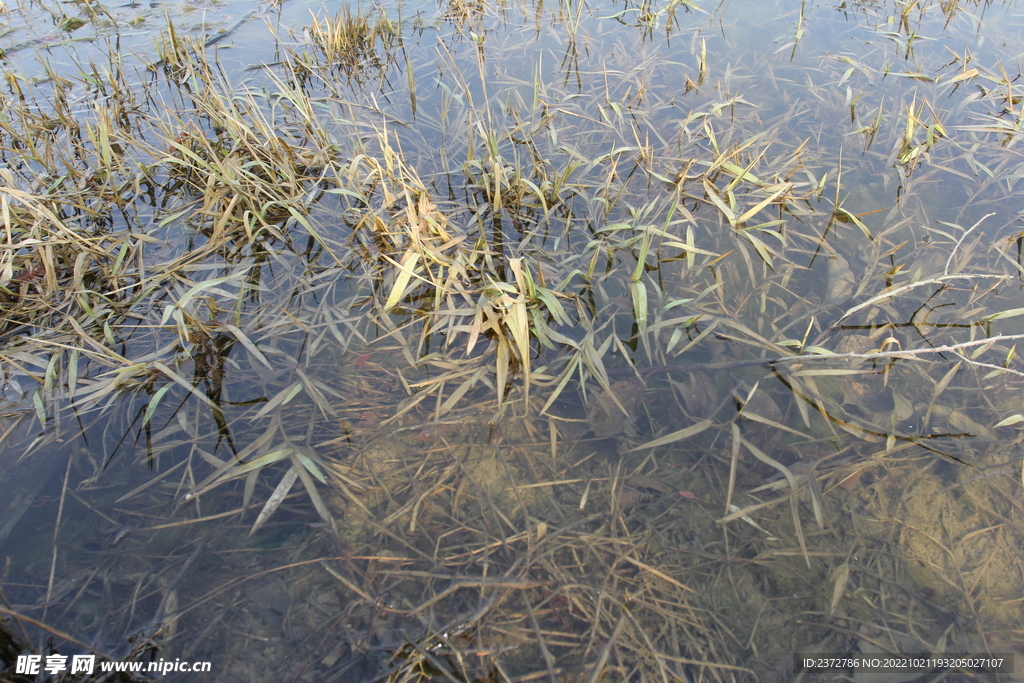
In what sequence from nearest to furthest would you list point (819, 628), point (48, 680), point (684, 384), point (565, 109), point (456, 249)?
point (48, 680) → point (819, 628) → point (684, 384) → point (456, 249) → point (565, 109)

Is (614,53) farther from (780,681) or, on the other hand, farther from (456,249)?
(780,681)

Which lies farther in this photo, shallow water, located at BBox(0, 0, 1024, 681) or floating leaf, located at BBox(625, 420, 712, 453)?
floating leaf, located at BBox(625, 420, 712, 453)

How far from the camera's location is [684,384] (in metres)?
2.22

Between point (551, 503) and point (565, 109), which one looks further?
point (565, 109)

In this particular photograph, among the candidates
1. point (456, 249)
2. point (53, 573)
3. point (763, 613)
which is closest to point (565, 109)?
point (456, 249)

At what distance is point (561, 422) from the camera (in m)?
2.16

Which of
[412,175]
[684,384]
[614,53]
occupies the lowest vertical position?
[684,384]

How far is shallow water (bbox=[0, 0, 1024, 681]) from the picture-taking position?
169 centimetres

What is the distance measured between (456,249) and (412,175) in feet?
1.76

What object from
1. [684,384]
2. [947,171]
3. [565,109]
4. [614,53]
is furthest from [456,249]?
[947,171]

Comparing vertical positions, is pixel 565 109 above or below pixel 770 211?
above

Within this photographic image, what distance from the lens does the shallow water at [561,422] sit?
1.69 m

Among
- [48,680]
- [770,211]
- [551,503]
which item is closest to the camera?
[48,680]

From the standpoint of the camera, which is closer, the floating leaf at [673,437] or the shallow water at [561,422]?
the shallow water at [561,422]
